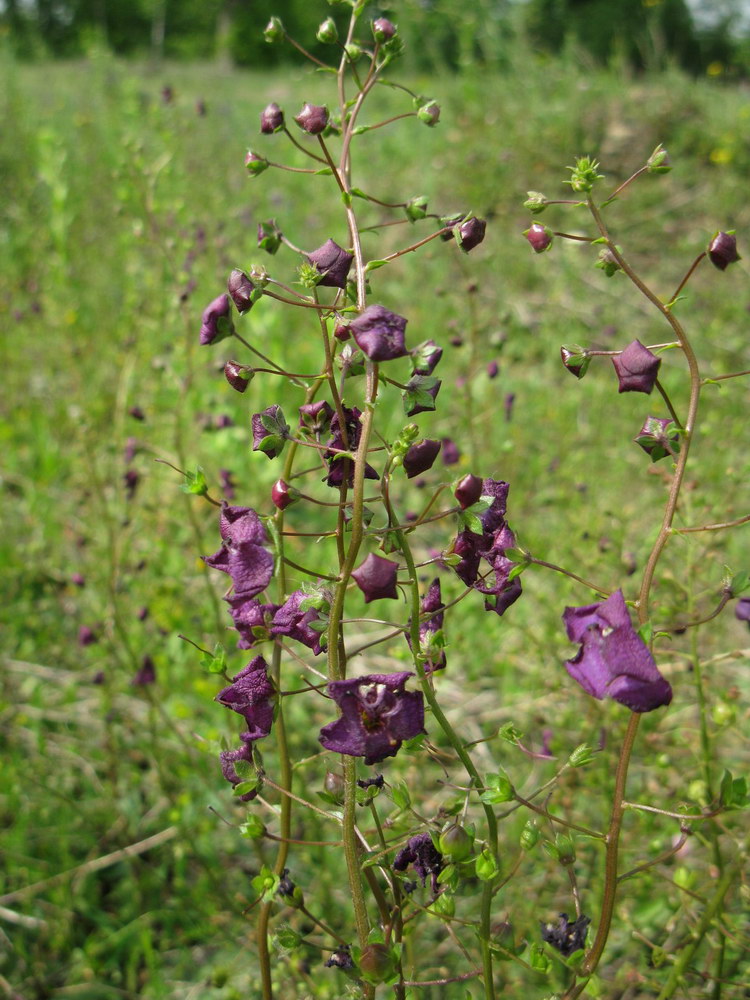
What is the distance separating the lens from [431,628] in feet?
3.45

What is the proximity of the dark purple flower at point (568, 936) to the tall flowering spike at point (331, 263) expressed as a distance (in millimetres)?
898

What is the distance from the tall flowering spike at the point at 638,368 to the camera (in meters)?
0.94

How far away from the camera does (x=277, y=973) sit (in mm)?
1463

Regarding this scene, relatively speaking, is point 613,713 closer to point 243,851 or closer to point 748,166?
point 243,851

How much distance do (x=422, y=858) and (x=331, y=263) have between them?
2.43 ft

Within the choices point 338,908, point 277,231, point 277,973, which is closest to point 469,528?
point 277,231

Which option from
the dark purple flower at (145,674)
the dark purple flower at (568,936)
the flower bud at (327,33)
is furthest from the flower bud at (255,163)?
the dark purple flower at (145,674)

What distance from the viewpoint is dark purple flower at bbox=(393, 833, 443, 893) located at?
3.34 ft

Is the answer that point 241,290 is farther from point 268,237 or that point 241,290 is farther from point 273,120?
point 273,120

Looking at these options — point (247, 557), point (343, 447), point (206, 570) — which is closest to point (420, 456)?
point (343, 447)

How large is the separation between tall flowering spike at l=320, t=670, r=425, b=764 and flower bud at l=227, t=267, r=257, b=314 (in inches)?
17.5

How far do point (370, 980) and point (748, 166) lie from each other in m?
7.11

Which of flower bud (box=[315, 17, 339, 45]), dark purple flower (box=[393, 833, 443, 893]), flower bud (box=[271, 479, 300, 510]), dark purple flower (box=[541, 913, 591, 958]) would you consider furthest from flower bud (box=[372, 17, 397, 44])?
dark purple flower (box=[541, 913, 591, 958])

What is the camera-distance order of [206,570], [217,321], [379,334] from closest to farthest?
[379,334] < [217,321] < [206,570]
